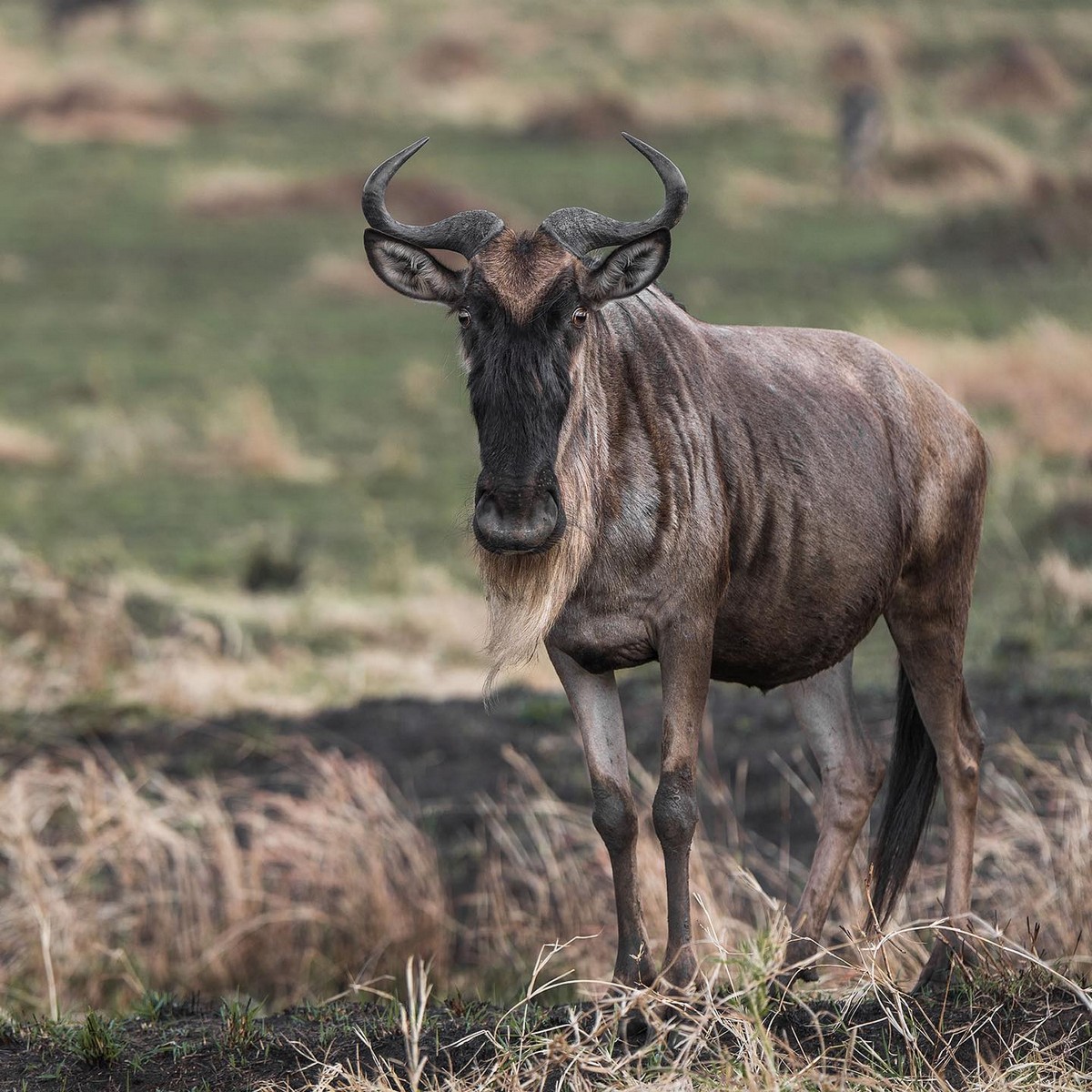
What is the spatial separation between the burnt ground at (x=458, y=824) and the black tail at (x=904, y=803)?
2.90 feet

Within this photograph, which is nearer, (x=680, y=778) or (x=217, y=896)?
(x=680, y=778)

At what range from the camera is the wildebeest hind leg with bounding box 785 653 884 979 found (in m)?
5.93

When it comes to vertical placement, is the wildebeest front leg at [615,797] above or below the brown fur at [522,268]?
below

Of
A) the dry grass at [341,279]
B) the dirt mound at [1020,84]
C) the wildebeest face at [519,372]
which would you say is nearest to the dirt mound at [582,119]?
the dirt mound at [1020,84]

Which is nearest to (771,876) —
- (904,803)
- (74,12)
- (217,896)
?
(904,803)

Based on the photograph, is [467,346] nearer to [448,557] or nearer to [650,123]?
[448,557]

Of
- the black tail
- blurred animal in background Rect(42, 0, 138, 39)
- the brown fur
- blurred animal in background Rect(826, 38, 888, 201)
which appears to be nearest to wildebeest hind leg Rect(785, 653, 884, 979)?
the black tail

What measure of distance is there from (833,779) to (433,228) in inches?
92.1

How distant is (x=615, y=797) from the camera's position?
5.18 metres

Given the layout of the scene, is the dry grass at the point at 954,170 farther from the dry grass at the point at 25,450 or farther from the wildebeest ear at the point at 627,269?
the wildebeest ear at the point at 627,269

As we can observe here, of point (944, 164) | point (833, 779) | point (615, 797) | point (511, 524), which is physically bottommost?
point (944, 164)

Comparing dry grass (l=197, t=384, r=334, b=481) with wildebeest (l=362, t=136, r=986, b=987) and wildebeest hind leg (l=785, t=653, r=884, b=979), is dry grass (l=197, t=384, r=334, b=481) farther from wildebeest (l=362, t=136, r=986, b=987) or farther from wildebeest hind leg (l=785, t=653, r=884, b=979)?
wildebeest (l=362, t=136, r=986, b=987)

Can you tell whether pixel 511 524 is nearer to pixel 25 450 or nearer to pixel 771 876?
pixel 771 876

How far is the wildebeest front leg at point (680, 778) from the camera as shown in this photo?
5027mm
